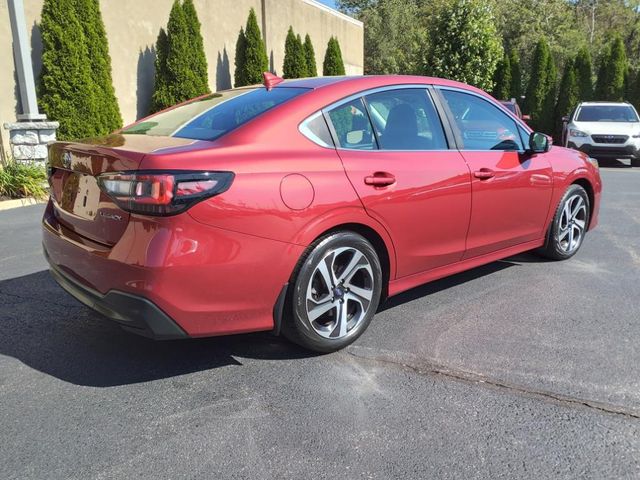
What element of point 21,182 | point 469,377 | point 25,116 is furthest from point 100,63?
point 469,377

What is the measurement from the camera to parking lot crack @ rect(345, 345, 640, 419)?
276 centimetres

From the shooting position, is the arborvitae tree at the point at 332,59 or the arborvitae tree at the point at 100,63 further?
the arborvitae tree at the point at 332,59

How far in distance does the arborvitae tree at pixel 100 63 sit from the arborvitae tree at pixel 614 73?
18957 mm

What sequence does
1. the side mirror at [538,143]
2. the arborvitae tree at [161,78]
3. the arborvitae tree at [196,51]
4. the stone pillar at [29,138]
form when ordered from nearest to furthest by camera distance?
the side mirror at [538,143] → the stone pillar at [29,138] → the arborvitae tree at [161,78] → the arborvitae tree at [196,51]

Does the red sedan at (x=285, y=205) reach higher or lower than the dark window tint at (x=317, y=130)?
lower

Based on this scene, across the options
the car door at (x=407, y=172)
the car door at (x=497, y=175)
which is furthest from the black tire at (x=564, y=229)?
the car door at (x=407, y=172)

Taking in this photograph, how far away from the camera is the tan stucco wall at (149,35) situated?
385 inches

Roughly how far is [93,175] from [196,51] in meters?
11.1

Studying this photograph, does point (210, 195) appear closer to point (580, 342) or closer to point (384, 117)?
point (384, 117)

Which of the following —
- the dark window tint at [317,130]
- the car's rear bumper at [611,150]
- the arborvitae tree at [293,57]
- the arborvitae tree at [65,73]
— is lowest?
the car's rear bumper at [611,150]

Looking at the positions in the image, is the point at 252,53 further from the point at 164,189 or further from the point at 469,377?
the point at 469,377

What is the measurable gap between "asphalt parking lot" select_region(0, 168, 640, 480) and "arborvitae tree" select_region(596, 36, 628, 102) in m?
20.9

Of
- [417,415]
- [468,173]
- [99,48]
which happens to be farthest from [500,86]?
[417,415]

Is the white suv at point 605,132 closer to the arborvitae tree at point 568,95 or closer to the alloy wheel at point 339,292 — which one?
the arborvitae tree at point 568,95
